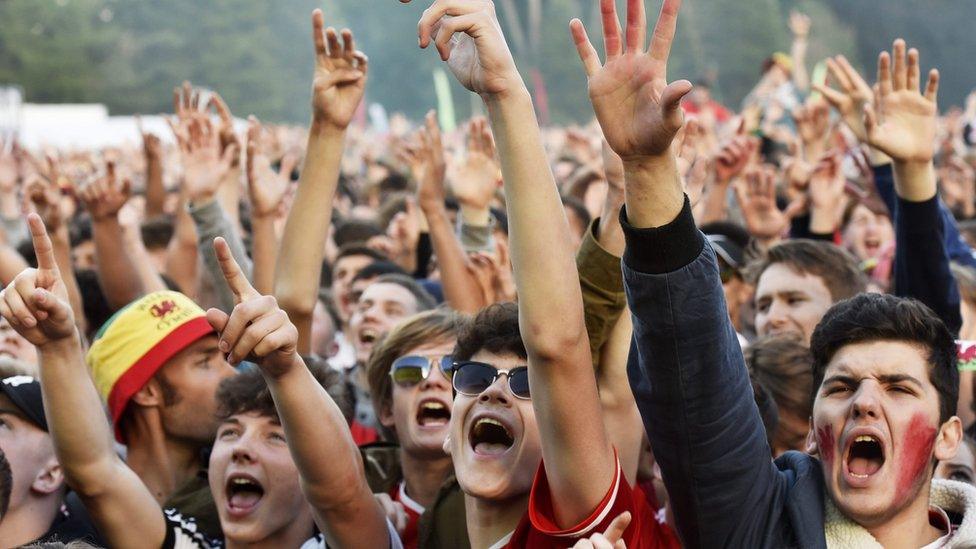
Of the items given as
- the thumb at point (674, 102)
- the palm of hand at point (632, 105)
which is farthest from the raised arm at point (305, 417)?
the thumb at point (674, 102)

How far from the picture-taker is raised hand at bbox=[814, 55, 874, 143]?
4.74 metres

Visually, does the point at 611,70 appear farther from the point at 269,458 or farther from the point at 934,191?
the point at 934,191

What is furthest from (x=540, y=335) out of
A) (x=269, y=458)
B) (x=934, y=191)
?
(x=934, y=191)

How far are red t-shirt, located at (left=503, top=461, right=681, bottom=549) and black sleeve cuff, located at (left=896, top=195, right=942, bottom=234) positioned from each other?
1.64 metres

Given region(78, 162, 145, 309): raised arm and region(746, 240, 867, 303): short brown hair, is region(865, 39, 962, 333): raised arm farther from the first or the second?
region(78, 162, 145, 309): raised arm

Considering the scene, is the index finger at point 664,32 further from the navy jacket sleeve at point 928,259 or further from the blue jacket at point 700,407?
the navy jacket sleeve at point 928,259

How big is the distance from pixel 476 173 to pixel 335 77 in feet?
5.62

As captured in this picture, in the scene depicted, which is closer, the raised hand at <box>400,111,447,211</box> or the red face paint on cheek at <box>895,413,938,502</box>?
the red face paint on cheek at <box>895,413,938,502</box>

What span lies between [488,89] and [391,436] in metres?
1.85

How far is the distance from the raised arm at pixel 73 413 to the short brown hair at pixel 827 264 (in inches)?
93.7

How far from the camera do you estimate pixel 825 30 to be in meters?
34.4

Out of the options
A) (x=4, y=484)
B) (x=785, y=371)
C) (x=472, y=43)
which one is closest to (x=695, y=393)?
(x=472, y=43)

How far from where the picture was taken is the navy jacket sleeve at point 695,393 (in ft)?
7.70

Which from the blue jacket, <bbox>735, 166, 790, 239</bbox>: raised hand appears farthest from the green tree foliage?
the blue jacket
